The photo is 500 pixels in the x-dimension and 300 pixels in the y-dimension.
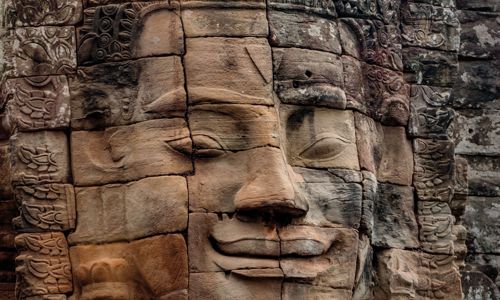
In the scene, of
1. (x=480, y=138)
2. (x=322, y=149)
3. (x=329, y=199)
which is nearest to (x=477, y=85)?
(x=480, y=138)

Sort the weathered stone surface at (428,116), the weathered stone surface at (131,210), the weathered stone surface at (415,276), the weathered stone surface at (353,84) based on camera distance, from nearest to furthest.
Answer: the weathered stone surface at (131,210) → the weathered stone surface at (353,84) → the weathered stone surface at (415,276) → the weathered stone surface at (428,116)

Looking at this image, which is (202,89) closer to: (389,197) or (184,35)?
(184,35)

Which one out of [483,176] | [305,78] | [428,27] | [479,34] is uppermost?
[479,34]

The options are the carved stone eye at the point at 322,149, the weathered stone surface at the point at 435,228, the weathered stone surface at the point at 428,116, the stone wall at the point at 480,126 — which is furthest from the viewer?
the stone wall at the point at 480,126

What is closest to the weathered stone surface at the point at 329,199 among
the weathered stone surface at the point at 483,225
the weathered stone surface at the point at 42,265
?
the weathered stone surface at the point at 42,265

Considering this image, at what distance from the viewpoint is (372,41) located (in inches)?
866

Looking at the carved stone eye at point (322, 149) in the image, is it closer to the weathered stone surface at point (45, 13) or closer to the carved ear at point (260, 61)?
the carved ear at point (260, 61)

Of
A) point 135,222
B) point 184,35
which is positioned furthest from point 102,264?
point 184,35

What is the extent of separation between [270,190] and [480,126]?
4507mm

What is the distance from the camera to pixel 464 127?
24.8 metres

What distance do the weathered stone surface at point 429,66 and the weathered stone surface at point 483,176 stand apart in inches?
85.1

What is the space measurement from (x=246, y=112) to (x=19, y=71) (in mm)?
1819

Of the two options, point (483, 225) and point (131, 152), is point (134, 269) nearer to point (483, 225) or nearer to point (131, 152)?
point (131, 152)

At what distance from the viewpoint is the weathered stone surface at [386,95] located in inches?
866
